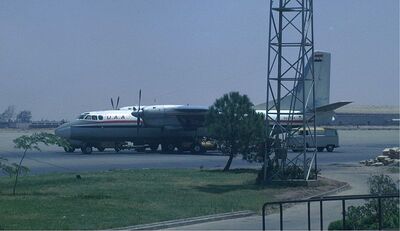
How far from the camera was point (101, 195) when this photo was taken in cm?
2431

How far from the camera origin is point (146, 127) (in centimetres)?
5872

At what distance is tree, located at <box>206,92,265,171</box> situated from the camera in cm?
3544

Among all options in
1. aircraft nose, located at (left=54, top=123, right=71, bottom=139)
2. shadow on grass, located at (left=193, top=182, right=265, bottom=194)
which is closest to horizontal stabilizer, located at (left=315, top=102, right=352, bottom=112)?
aircraft nose, located at (left=54, top=123, right=71, bottom=139)

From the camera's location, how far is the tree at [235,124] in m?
35.4

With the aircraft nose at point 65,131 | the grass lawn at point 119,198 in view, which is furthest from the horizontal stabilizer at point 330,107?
the grass lawn at point 119,198

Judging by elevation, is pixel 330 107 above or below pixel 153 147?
above

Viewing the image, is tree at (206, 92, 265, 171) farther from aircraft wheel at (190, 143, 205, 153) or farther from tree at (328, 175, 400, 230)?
aircraft wheel at (190, 143, 205, 153)

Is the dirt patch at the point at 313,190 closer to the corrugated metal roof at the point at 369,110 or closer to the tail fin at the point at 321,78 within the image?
the tail fin at the point at 321,78

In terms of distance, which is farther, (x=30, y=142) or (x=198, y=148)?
(x=198, y=148)

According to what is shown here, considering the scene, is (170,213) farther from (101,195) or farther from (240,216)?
(101,195)

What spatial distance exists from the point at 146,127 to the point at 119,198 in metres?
35.1

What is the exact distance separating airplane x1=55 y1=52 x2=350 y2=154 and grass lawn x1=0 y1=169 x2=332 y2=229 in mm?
24060

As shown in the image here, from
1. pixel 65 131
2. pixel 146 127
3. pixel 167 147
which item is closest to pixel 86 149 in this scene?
pixel 65 131

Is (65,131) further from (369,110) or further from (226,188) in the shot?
(369,110)
